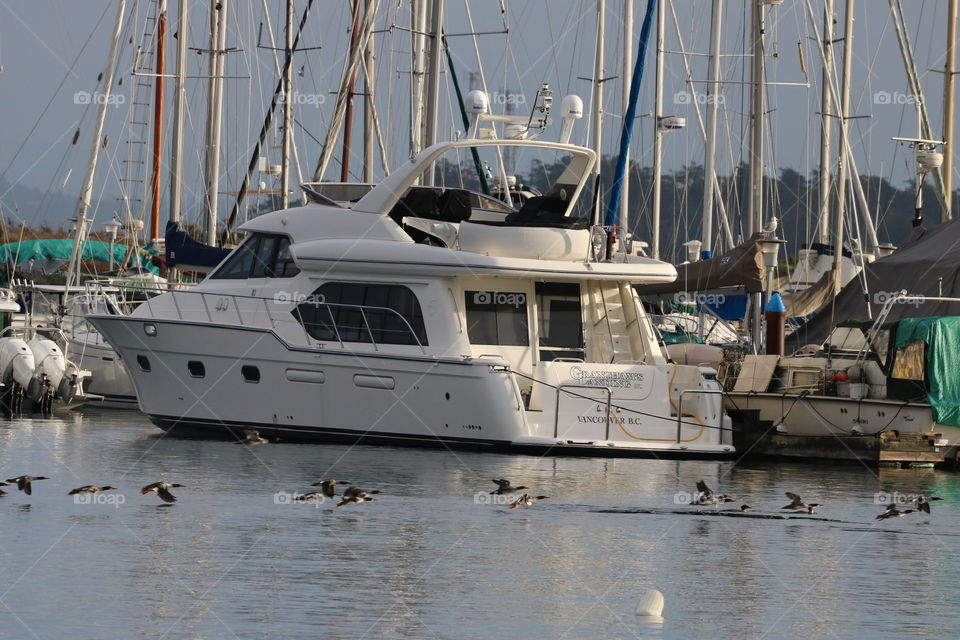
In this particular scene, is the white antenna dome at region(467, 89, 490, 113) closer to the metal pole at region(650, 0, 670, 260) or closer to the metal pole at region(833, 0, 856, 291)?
the metal pole at region(833, 0, 856, 291)

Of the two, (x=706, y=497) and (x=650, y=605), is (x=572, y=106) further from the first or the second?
(x=650, y=605)

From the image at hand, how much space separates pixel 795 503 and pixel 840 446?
5230 millimetres

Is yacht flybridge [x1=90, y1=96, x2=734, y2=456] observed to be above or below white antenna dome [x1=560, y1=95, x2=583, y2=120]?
below

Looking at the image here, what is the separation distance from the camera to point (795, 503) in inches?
643

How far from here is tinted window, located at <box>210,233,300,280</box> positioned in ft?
74.7

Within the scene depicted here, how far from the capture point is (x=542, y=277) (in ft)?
69.6

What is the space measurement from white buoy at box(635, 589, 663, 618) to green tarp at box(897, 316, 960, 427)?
10.9 m

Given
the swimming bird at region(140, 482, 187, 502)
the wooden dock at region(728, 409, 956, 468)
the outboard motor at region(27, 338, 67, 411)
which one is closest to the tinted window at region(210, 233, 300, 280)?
the swimming bird at region(140, 482, 187, 502)

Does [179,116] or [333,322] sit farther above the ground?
[179,116]

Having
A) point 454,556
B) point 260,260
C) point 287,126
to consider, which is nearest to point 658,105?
point 287,126

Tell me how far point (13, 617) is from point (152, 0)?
30250 millimetres

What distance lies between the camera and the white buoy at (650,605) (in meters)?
10.9

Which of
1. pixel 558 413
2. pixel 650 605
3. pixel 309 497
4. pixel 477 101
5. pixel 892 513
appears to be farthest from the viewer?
pixel 477 101

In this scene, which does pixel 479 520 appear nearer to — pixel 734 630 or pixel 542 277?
pixel 734 630
